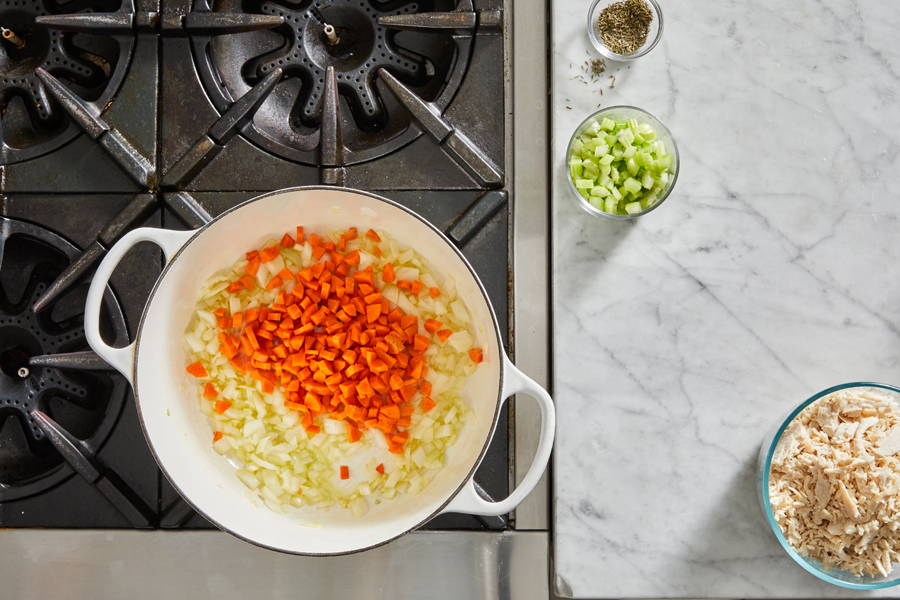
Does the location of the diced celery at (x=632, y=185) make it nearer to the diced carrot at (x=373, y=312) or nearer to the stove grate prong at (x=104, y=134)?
the diced carrot at (x=373, y=312)

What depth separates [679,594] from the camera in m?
0.97

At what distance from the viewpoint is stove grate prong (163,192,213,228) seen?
966 mm

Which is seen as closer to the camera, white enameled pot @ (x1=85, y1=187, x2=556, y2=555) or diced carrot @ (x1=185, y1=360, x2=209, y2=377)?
white enameled pot @ (x1=85, y1=187, x2=556, y2=555)

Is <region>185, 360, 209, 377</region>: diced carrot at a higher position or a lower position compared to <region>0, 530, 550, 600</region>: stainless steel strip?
higher

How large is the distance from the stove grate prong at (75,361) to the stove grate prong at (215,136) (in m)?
0.25

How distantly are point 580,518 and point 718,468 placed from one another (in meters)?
0.20

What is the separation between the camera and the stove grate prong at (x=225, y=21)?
0.97 meters

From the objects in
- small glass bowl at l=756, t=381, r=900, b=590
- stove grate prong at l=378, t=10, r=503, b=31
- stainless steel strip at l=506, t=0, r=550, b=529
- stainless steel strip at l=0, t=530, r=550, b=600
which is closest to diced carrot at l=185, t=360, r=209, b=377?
stainless steel strip at l=0, t=530, r=550, b=600

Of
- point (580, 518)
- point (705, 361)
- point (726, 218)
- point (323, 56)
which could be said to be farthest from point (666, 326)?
point (323, 56)

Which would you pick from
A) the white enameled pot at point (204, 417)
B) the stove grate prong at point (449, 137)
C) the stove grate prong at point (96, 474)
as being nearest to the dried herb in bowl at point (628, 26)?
the stove grate prong at point (449, 137)

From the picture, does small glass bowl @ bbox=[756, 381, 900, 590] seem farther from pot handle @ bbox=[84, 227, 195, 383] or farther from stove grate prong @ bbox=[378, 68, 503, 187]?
pot handle @ bbox=[84, 227, 195, 383]

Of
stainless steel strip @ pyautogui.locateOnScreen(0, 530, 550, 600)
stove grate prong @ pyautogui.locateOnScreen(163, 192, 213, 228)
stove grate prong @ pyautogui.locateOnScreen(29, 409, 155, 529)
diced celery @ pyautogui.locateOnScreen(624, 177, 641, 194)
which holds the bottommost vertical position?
stainless steel strip @ pyautogui.locateOnScreen(0, 530, 550, 600)

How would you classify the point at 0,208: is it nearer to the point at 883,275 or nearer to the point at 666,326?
the point at 666,326

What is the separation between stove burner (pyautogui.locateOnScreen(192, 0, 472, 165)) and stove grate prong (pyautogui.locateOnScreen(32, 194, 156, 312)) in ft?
0.58
